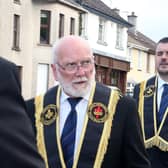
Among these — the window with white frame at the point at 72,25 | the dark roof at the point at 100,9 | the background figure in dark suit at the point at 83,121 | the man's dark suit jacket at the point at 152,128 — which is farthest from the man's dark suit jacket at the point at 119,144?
the dark roof at the point at 100,9

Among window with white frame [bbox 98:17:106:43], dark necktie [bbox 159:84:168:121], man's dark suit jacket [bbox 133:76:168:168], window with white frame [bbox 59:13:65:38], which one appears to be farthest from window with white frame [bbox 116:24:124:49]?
dark necktie [bbox 159:84:168:121]

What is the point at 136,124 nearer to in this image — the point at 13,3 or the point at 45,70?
the point at 13,3

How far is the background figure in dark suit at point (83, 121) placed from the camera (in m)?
4.48

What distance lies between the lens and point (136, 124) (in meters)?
4.52

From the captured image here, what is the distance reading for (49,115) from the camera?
474 cm

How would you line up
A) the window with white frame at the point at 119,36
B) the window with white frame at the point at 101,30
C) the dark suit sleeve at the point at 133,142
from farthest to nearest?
the window with white frame at the point at 119,36
the window with white frame at the point at 101,30
the dark suit sleeve at the point at 133,142

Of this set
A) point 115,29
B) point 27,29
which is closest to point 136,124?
point 27,29

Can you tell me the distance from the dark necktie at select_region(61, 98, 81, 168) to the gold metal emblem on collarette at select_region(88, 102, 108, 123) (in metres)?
0.12

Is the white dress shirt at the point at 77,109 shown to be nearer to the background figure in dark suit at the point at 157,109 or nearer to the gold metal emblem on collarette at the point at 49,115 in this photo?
the gold metal emblem on collarette at the point at 49,115

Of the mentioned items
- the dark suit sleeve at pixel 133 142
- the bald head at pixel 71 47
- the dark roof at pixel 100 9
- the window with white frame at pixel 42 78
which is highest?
the dark roof at pixel 100 9

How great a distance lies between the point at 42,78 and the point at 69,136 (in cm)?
3501

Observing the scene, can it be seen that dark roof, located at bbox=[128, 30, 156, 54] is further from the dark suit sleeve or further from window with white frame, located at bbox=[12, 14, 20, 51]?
the dark suit sleeve

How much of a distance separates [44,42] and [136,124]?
35959 mm

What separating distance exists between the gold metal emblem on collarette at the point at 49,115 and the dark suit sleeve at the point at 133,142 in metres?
0.52
